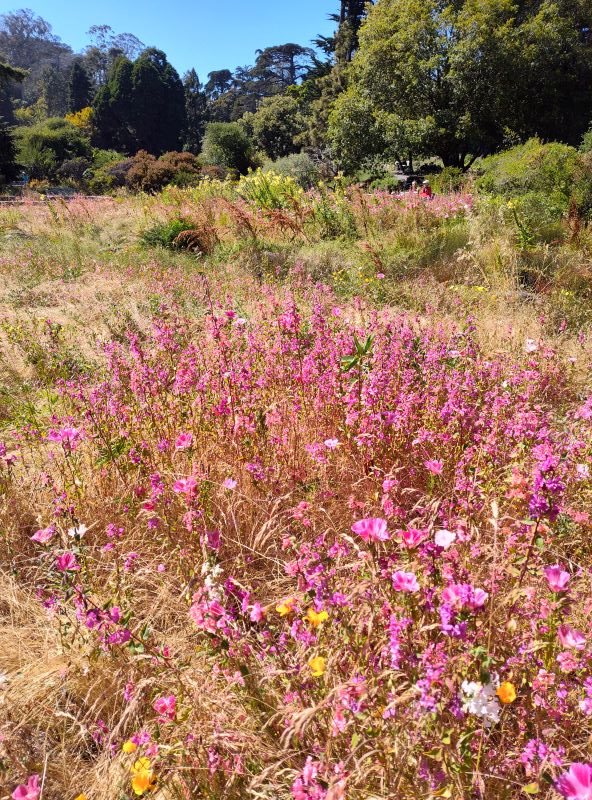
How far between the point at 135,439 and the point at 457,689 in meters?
1.78

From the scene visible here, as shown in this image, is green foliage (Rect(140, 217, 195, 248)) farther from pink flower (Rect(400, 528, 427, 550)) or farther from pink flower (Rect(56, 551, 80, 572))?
pink flower (Rect(400, 528, 427, 550))

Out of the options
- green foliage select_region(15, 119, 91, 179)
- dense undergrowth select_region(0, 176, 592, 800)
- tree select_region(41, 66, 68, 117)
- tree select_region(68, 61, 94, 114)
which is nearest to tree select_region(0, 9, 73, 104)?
tree select_region(41, 66, 68, 117)

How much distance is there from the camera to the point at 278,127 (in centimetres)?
2752

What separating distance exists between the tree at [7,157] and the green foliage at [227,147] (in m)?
9.61

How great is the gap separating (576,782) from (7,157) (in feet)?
100

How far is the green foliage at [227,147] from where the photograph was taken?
2486 centimetres

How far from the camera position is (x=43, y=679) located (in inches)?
59.2

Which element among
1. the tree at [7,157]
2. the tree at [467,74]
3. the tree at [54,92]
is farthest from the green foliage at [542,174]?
the tree at [54,92]

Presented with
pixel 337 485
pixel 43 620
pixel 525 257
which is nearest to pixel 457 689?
pixel 337 485

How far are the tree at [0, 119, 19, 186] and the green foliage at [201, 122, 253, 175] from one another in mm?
9609

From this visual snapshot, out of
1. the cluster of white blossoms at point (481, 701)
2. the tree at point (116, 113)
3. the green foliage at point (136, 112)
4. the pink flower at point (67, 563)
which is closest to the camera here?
the cluster of white blossoms at point (481, 701)

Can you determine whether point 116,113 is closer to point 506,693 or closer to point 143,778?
point 143,778

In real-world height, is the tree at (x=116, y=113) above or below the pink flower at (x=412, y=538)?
above

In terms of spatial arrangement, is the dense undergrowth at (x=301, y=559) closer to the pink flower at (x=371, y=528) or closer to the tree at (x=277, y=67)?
the pink flower at (x=371, y=528)
